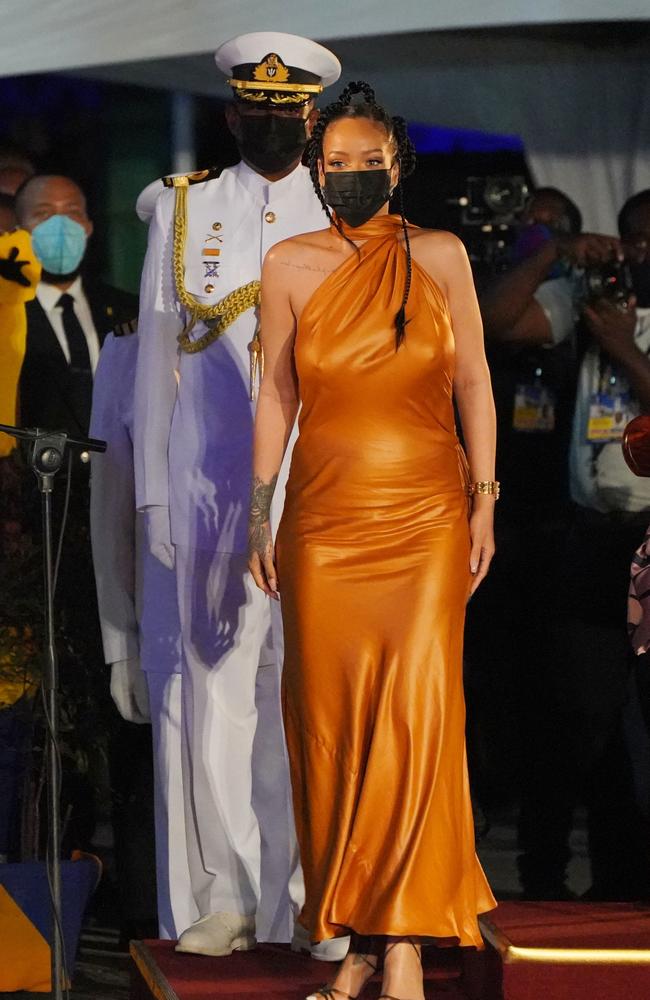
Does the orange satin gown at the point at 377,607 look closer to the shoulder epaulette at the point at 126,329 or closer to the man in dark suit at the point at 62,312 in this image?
the shoulder epaulette at the point at 126,329

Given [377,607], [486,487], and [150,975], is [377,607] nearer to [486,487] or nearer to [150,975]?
[486,487]

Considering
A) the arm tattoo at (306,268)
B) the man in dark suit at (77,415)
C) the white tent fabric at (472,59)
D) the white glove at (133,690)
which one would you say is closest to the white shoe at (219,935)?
the white glove at (133,690)

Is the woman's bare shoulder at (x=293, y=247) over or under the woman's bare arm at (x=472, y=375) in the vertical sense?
over

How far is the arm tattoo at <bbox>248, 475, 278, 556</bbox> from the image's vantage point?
4145 mm

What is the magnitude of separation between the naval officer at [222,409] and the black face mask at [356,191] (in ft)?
1.94

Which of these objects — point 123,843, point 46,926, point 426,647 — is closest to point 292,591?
point 426,647

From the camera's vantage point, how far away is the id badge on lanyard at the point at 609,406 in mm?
5547

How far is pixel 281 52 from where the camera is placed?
4.63 m

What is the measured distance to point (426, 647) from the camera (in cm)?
390

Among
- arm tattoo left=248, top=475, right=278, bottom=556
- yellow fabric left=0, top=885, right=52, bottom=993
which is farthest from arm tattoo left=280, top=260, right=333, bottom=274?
yellow fabric left=0, top=885, right=52, bottom=993

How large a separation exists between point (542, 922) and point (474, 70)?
2.77m

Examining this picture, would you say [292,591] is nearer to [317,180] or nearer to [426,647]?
[426,647]

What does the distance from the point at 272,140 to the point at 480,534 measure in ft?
4.38

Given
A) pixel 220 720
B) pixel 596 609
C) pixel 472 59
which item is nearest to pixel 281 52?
pixel 472 59
